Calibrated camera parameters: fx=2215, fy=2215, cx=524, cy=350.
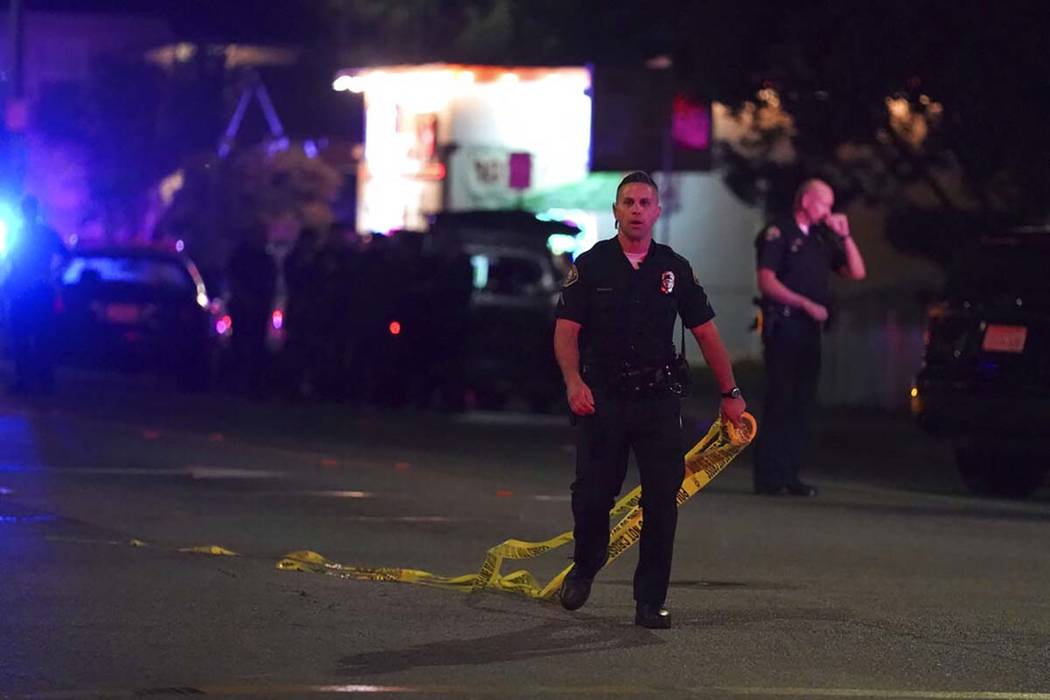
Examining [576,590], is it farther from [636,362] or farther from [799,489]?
[799,489]

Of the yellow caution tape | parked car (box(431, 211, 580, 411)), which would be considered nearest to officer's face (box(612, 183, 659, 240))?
the yellow caution tape

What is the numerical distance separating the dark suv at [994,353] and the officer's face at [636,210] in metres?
6.03

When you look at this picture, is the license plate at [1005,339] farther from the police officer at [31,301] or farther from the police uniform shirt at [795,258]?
the police officer at [31,301]

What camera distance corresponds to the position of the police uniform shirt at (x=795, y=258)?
13.8 m

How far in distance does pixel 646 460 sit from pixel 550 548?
3.62ft

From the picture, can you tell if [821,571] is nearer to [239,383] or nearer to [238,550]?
[238,550]

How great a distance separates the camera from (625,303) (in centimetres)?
838

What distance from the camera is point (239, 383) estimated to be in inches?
976

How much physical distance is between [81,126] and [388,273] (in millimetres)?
32558

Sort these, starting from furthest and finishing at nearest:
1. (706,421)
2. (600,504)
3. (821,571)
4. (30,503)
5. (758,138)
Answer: (758,138) → (706,421) → (30,503) → (821,571) → (600,504)

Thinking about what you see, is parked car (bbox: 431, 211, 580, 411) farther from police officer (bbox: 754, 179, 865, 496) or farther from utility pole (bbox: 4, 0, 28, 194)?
police officer (bbox: 754, 179, 865, 496)

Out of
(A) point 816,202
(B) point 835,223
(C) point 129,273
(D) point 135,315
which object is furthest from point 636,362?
(C) point 129,273

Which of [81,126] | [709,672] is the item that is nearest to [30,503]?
[709,672]

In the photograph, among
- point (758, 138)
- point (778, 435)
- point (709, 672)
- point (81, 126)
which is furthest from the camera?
point (81, 126)
